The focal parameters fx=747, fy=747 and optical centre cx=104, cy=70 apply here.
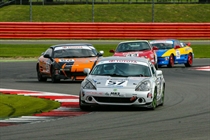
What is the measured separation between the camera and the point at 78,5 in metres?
52.9

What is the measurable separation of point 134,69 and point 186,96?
Answer: 126 inches

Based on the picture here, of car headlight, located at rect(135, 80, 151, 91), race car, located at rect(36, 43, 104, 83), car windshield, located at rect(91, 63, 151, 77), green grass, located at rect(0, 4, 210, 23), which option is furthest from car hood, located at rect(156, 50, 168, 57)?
green grass, located at rect(0, 4, 210, 23)

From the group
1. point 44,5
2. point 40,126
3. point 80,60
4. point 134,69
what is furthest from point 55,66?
point 44,5

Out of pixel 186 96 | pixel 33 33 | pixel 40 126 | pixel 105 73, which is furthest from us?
pixel 33 33

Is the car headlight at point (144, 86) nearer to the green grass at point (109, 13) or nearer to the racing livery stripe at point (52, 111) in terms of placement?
the racing livery stripe at point (52, 111)

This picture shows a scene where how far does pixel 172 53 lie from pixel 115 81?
55.1 ft

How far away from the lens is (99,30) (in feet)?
142

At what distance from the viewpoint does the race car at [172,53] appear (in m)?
31.5

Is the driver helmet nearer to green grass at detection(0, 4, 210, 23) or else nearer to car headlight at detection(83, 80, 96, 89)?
car headlight at detection(83, 80, 96, 89)

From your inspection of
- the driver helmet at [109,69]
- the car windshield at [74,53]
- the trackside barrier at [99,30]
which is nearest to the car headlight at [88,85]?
the driver helmet at [109,69]

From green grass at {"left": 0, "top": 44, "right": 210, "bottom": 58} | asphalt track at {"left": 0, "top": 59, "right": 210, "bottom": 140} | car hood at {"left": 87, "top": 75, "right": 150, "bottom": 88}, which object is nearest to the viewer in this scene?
asphalt track at {"left": 0, "top": 59, "right": 210, "bottom": 140}

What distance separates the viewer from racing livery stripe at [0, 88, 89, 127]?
13516mm

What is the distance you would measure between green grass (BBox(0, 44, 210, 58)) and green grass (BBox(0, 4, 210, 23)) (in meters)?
7.71

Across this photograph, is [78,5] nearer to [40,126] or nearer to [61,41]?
[61,41]
